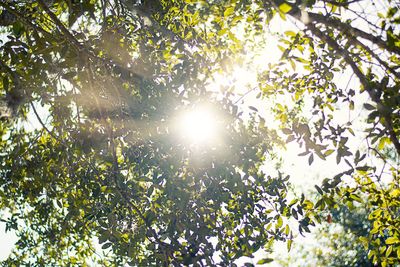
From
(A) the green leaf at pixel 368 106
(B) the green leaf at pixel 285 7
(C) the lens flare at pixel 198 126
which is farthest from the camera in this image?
(C) the lens flare at pixel 198 126

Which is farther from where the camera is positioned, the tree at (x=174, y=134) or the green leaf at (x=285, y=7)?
the tree at (x=174, y=134)

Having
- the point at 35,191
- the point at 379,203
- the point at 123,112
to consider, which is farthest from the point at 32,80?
the point at 379,203

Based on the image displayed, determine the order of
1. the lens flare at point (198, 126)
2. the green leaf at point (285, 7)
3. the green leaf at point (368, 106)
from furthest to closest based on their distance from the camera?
the lens flare at point (198, 126), the green leaf at point (368, 106), the green leaf at point (285, 7)

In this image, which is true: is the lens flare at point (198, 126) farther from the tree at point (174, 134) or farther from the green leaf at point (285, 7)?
the green leaf at point (285, 7)

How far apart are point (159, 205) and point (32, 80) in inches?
77.9

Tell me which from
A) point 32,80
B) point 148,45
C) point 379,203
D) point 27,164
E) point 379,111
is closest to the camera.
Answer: point 379,111

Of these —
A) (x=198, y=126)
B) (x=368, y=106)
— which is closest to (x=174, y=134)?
(x=198, y=126)

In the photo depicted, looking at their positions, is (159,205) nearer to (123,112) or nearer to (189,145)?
(189,145)

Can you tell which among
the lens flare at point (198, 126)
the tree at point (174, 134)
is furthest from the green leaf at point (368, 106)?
the lens flare at point (198, 126)

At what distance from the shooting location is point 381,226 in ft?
11.0

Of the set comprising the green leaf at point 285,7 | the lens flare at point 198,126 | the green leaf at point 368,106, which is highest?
the lens flare at point 198,126

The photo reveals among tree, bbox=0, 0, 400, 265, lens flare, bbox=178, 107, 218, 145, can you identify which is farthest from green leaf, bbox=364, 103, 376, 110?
lens flare, bbox=178, 107, 218, 145

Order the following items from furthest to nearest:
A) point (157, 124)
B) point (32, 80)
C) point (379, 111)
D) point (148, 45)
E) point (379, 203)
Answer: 1. point (148, 45)
2. point (32, 80)
3. point (157, 124)
4. point (379, 203)
5. point (379, 111)

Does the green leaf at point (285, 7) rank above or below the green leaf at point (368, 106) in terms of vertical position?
below
